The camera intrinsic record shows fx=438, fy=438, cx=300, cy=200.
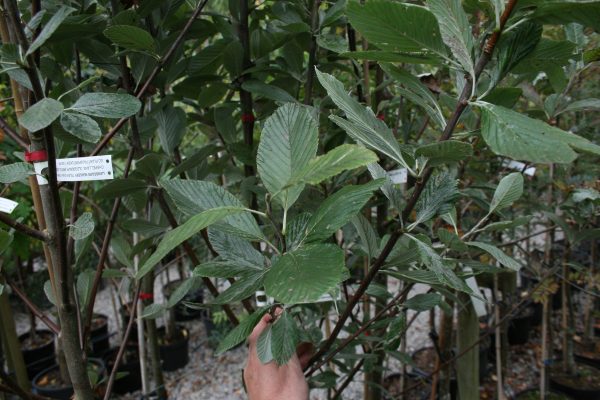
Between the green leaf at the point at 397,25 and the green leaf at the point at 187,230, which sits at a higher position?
the green leaf at the point at 397,25

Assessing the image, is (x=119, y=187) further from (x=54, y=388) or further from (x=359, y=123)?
(x=54, y=388)

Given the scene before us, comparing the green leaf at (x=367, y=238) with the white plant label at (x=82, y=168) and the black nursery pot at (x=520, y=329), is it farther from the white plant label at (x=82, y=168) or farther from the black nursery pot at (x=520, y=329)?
the black nursery pot at (x=520, y=329)

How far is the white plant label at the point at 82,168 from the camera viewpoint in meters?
0.66

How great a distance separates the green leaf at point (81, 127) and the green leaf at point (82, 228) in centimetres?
14

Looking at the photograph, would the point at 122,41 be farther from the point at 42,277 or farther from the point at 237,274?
the point at 42,277

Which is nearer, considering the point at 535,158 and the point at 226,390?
the point at 535,158

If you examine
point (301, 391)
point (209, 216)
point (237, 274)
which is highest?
Result: point (209, 216)

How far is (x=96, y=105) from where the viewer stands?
54 cm

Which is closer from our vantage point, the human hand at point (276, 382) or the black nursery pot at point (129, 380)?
the human hand at point (276, 382)

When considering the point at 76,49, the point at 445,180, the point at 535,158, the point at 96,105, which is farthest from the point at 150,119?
the point at 535,158

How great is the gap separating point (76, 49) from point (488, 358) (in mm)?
2655

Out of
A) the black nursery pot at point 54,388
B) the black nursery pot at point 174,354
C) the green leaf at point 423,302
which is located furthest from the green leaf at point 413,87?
the black nursery pot at point 174,354

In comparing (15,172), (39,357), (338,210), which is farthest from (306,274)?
(39,357)

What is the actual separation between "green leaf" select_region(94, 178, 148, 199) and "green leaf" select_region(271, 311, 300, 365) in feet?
1.17
